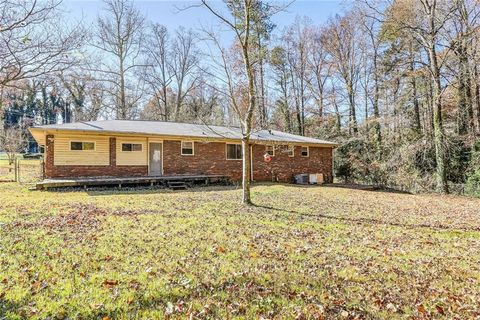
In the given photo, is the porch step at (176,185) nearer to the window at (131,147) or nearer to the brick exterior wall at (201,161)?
the brick exterior wall at (201,161)

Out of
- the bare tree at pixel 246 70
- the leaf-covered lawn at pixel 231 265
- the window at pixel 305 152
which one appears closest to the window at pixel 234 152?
the window at pixel 305 152

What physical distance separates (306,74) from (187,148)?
15.8 meters

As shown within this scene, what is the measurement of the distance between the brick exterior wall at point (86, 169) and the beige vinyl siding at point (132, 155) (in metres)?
0.19

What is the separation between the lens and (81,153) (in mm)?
14172

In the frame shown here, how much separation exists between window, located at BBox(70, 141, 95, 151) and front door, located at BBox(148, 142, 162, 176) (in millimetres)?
2665

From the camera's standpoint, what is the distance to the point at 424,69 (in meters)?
18.1

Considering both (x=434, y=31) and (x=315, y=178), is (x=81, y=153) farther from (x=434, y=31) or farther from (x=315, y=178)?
(x=434, y=31)

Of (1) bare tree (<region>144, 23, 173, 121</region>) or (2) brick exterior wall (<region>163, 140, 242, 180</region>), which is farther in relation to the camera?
(1) bare tree (<region>144, 23, 173, 121</region>)

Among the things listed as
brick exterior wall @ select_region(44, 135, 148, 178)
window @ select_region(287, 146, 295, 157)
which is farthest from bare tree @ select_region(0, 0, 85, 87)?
window @ select_region(287, 146, 295, 157)

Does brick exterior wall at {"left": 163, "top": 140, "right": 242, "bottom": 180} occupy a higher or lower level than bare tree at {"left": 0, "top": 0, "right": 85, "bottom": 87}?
lower

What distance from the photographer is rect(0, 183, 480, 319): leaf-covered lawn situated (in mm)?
3232

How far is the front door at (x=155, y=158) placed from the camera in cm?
1583

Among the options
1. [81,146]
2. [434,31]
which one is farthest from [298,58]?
[81,146]

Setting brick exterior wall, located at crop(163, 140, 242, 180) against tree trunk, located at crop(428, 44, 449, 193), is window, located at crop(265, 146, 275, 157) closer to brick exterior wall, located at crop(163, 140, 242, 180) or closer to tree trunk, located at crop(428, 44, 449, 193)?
brick exterior wall, located at crop(163, 140, 242, 180)
